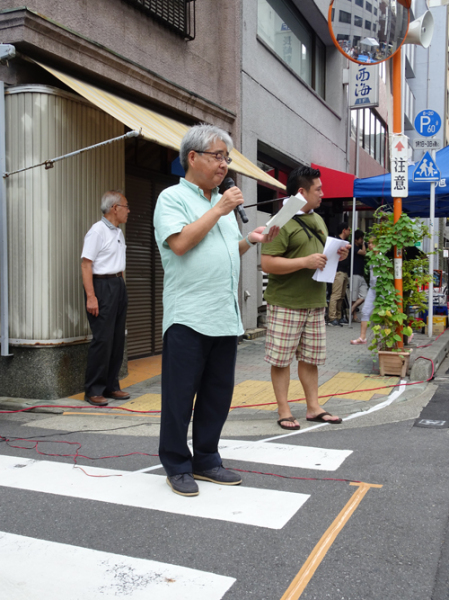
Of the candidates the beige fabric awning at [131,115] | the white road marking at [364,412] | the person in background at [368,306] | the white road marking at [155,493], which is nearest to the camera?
the white road marking at [155,493]

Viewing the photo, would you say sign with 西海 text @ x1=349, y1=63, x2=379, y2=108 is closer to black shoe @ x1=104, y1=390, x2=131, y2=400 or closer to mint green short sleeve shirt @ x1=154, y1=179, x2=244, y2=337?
black shoe @ x1=104, y1=390, x2=131, y2=400

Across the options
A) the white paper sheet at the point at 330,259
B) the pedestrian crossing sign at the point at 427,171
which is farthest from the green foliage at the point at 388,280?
the pedestrian crossing sign at the point at 427,171

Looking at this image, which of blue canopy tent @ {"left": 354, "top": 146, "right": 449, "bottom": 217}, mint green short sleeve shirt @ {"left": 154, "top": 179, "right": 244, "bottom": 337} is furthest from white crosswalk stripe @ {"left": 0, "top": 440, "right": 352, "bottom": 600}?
blue canopy tent @ {"left": 354, "top": 146, "right": 449, "bottom": 217}

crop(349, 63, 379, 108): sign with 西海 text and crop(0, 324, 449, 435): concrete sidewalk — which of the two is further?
crop(349, 63, 379, 108): sign with 西海 text

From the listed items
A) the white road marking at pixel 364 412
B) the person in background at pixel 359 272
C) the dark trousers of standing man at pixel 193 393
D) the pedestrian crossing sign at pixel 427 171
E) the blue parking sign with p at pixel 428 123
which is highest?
the blue parking sign with p at pixel 428 123

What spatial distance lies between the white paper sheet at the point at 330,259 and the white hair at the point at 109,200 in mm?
2332

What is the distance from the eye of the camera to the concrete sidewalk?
560 centimetres

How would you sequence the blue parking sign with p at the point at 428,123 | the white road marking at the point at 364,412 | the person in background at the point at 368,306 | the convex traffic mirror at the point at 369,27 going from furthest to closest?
the blue parking sign with p at the point at 428,123
the person in background at the point at 368,306
the convex traffic mirror at the point at 369,27
the white road marking at the point at 364,412

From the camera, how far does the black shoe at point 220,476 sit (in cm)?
359

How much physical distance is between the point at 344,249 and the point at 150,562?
3.00 meters

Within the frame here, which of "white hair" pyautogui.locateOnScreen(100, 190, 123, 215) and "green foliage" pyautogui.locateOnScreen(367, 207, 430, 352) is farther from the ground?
"white hair" pyautogui.locateOnScreen(100, 190, 123, 215)

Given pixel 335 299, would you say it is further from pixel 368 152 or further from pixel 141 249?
pixel 368 152

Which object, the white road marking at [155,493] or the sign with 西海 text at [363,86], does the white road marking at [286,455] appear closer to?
the white road marking at [155,493]

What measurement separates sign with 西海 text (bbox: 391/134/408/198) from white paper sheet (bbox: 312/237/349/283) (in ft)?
9.49
